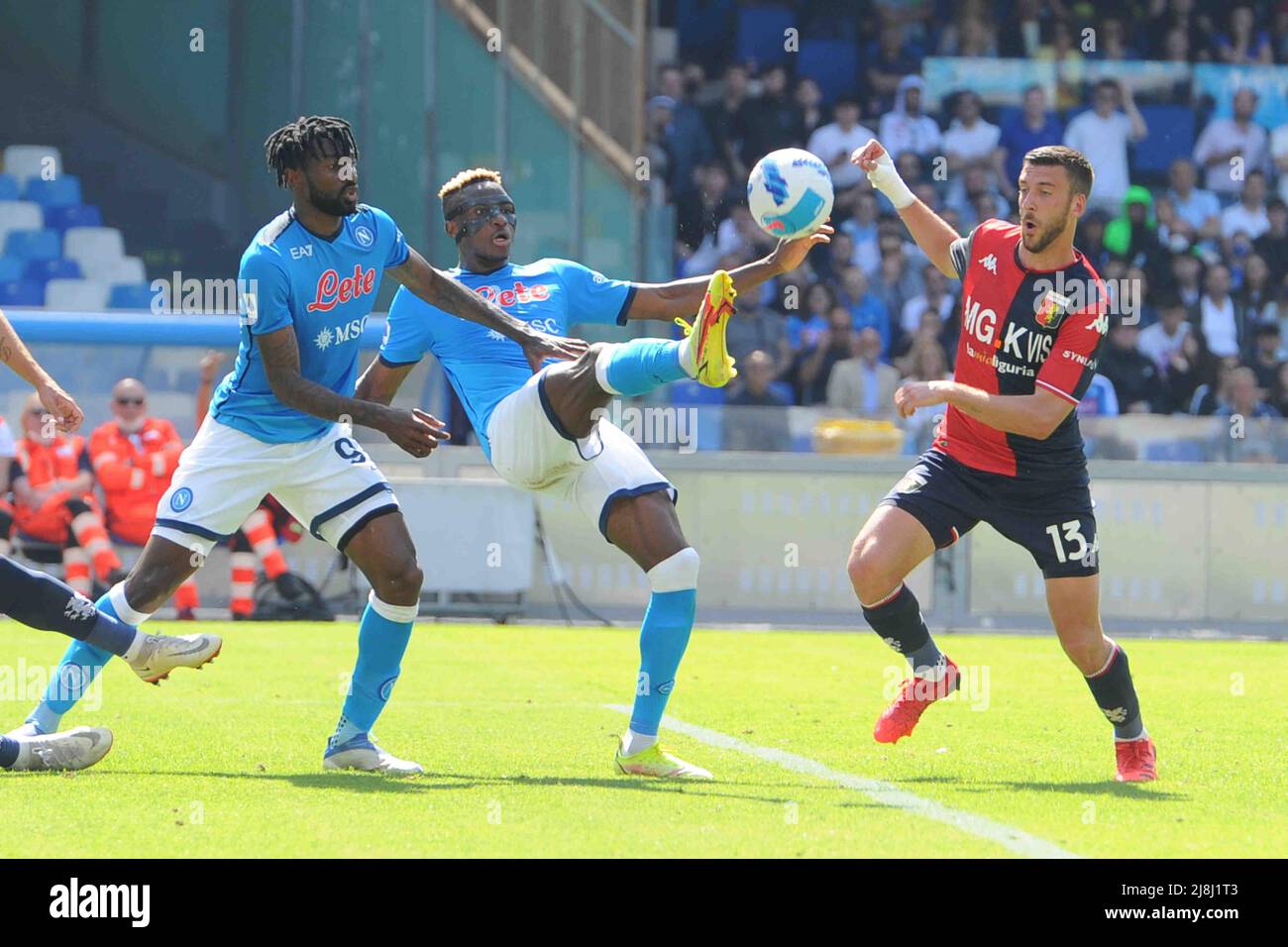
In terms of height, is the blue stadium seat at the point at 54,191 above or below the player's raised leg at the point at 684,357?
above

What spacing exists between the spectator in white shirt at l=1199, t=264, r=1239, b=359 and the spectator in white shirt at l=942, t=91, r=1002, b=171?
108 inches

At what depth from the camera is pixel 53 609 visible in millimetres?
6488

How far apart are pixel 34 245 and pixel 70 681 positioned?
509 inches

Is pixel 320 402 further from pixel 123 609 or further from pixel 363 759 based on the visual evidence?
pixel 363 759

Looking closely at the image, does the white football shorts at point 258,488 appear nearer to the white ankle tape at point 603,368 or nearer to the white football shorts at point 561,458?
the white football shorts at point 561,458

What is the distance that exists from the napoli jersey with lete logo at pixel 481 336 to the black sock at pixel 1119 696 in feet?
8.07

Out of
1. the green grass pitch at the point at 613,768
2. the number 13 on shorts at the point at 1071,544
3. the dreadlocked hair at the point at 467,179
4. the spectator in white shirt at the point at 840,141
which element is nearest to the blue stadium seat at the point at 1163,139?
the spectator in white shirt at the point at 840,141

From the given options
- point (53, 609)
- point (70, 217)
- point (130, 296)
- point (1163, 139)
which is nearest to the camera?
point (53, 609)

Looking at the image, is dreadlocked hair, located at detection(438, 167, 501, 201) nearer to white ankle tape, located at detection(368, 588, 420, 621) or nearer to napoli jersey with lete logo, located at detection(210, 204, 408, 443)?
napoli jersey with lete logo, located at detection(210, 204, 408, 443)

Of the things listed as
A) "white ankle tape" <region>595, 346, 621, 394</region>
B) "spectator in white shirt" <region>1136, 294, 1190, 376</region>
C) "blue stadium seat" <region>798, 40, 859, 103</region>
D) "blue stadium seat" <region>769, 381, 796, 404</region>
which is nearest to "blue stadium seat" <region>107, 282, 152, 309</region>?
"blue stadium seat" <region>769, 381, 796, 404</region>

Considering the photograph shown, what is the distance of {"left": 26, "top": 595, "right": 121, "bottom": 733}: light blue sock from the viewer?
684cm

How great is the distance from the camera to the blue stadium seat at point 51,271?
18.3 metres

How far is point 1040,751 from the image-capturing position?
24.8ft

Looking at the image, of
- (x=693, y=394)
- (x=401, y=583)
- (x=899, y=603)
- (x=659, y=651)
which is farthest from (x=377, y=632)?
(x=693, y=394)
